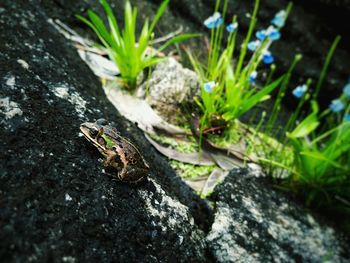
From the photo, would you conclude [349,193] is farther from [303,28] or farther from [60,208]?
[303,28]

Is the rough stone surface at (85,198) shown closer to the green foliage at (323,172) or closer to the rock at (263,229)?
the rock at (263,229)

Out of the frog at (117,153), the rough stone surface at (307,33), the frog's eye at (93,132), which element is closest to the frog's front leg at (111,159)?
the frog at (117,153)

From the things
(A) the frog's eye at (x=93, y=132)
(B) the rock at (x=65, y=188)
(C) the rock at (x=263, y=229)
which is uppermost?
(A) the frog's eye at (x=93, y=132)

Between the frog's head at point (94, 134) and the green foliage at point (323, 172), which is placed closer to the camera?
the frog's head at point (94, 134)

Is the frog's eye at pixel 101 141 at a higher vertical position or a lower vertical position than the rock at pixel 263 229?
higher

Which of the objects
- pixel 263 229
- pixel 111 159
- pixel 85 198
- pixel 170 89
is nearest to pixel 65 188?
pixel 85 198

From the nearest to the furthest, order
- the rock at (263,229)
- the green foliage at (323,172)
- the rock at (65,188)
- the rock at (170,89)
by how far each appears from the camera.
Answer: the rock at (65,188) < the rock at (263,229) < the green foliage at (323,172) < the rock at (170,89)

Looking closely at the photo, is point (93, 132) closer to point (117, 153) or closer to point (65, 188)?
point (117, 153)
